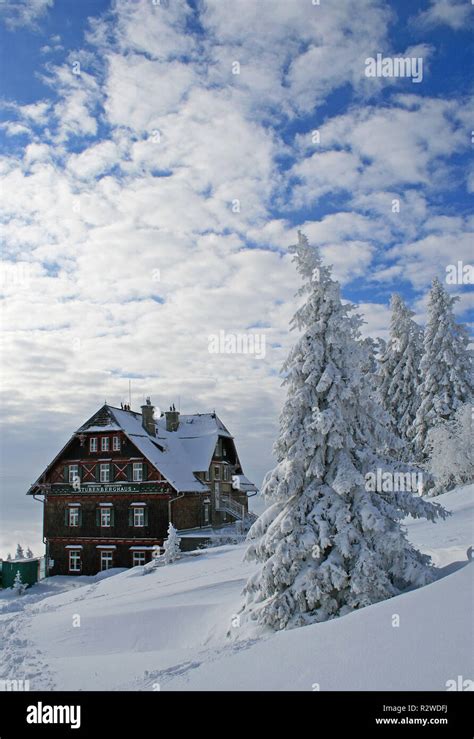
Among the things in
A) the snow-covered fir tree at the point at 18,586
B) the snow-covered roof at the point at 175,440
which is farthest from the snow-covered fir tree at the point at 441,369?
the snow-covered fir tree at the point at 18,586

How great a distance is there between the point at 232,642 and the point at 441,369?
28.6 metres

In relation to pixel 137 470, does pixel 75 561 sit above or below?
below

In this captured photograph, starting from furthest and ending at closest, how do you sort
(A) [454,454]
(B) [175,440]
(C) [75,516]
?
(B) [175,440] → (C) [75,516] → (A) [454,454]

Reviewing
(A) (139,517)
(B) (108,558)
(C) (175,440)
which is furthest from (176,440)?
(B) (108,558)

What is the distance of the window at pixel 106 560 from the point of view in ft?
120

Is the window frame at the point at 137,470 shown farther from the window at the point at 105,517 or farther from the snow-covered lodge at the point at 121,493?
the window at the point at 105,517

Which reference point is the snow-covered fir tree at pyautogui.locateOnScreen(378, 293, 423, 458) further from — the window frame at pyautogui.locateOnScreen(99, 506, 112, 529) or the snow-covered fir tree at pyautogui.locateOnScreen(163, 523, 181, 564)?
the window frame at pyautogui.locateOnScreen(99, 506, 112, 529)

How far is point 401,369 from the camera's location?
41750 millimetres

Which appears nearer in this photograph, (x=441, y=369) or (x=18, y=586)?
(x=18, y=586)

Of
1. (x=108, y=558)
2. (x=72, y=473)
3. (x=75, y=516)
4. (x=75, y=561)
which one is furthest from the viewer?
(x=72, y=473)

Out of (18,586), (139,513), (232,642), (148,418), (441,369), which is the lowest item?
(18,586)
